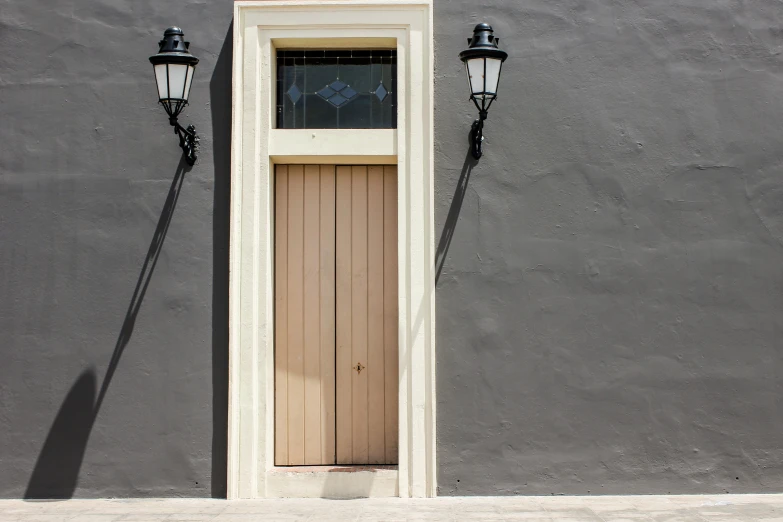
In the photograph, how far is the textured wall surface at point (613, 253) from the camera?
6324 mm

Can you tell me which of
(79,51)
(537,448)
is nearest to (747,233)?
(537,448)

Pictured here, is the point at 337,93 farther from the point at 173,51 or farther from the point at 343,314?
the point at 343,314

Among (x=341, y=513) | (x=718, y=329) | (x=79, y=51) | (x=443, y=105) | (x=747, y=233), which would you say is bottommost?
(x=341, y=513)

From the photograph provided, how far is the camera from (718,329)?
6.40 metres

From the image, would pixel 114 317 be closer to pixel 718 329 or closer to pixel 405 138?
pixel 405 138

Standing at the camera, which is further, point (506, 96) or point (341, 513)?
point (506, 96)

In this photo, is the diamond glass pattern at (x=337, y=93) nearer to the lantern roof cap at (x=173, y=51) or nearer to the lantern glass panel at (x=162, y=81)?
the lantern roof cap at (x=173, y=51)

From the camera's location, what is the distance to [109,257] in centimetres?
641

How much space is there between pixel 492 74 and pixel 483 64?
0.33ft

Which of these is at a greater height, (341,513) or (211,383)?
(211,383)

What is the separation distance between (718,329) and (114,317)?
4.73 metres

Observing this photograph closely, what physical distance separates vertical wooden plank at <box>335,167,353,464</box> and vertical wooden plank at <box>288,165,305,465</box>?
0.28 meters

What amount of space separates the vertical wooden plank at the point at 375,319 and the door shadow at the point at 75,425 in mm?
1655

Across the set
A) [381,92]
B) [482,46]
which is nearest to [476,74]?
[482,46]
